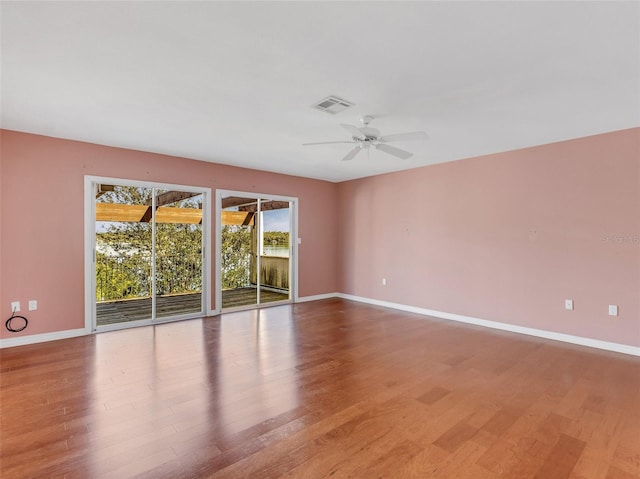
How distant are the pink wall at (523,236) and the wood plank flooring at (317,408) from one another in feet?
2.18

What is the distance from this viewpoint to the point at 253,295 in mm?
6516

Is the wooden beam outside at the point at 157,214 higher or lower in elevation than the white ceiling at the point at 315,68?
lower

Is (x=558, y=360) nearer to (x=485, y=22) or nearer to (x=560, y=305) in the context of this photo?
(x=560, y=305)

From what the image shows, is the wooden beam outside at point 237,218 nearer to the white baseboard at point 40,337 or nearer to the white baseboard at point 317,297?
the white baseboard at point 317,297

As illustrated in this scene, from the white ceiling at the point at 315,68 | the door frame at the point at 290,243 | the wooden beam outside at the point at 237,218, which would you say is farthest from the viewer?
the wooden beam outside at the point at 237,218

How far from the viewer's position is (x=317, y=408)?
2.60 metres

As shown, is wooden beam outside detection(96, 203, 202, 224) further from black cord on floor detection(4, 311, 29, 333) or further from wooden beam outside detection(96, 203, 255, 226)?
black cord on floor detection(4, 311, 29, 333)

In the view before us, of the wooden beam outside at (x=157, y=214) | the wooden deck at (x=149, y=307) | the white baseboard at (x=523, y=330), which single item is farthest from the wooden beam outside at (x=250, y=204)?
the white baseboard at (x=523, y=330)

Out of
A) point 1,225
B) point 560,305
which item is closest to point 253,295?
point 1,225

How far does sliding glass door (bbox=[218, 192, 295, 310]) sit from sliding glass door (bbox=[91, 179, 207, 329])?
0.45 metres

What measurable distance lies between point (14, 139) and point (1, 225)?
1.07 meters

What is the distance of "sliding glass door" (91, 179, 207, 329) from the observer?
4832mm

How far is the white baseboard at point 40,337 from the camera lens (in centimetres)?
403

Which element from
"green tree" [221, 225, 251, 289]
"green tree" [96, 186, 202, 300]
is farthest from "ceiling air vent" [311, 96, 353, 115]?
"green tree" [221, 225, 251, 289]
